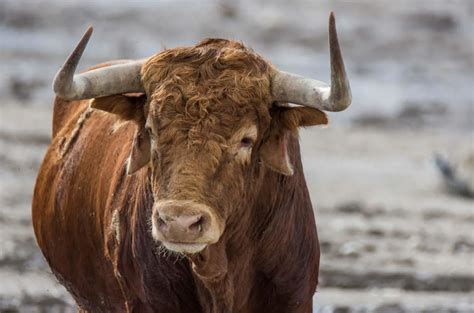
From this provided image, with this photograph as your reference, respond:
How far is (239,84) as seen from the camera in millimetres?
7094

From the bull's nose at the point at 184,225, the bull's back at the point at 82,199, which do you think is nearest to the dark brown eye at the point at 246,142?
the bull's nose at the point at 184,225

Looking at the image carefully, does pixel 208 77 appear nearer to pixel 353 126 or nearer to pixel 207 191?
pixel 207 191

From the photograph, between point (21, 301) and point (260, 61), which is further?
point (21, 301)

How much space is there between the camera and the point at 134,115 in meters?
7.43

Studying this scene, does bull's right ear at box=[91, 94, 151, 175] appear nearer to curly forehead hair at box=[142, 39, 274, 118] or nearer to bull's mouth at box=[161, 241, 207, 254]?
curly forehead hair at box=[142, 39, 274, 118]

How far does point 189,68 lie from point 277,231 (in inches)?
42.0

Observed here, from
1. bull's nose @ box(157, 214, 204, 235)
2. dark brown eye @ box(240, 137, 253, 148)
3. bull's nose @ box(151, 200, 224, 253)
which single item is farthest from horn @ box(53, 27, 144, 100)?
bull's nose @ box(157, 214, 204, 235)

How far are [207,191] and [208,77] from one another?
628 mm

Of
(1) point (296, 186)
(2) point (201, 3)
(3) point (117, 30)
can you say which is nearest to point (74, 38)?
(3) point (117, 30)

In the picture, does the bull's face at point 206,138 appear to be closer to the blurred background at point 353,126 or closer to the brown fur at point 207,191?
the brown fur at point 207,191

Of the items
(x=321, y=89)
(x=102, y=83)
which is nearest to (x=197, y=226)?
(x=321, y=89)

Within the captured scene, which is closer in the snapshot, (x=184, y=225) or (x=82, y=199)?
(x=184, y=225)

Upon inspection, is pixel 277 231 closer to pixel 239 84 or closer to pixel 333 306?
pixel 239 84

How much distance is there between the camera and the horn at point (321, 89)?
669cm
